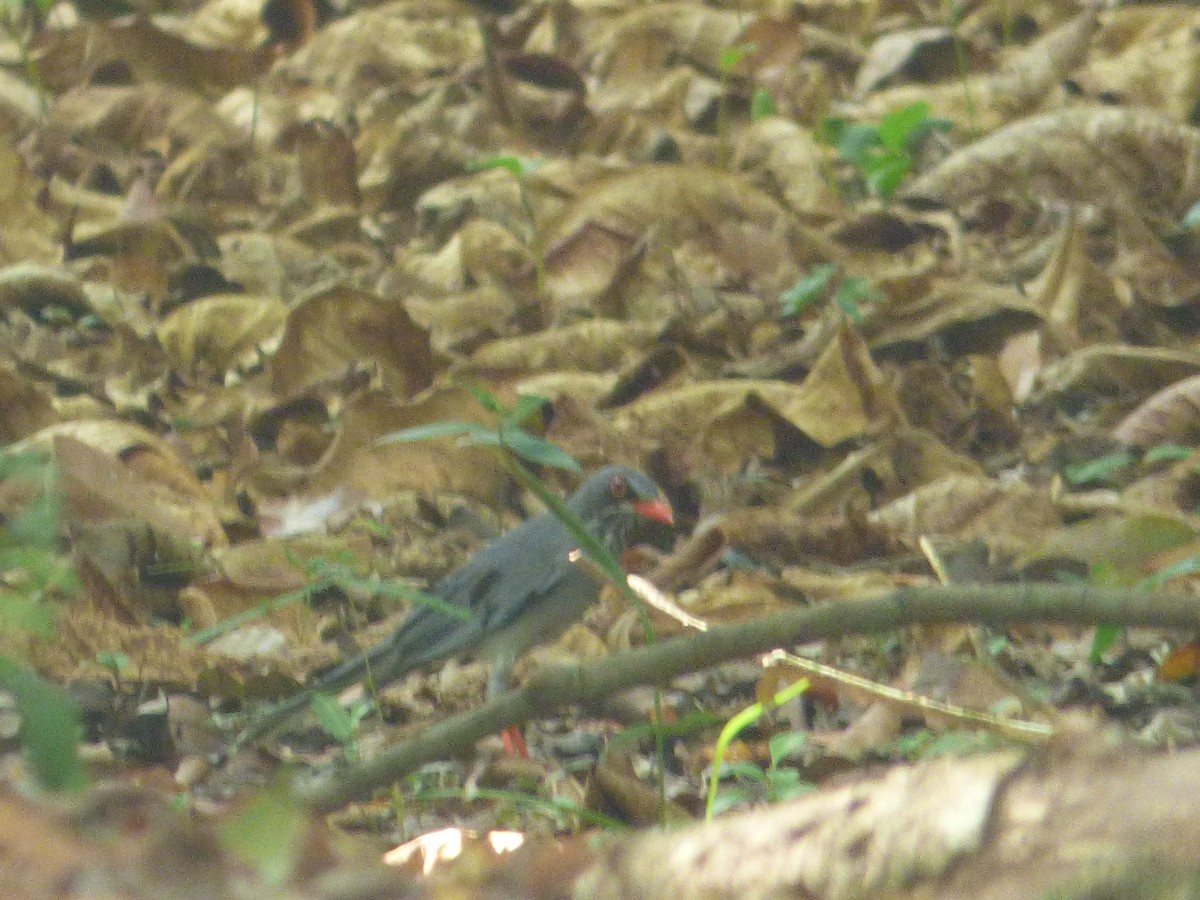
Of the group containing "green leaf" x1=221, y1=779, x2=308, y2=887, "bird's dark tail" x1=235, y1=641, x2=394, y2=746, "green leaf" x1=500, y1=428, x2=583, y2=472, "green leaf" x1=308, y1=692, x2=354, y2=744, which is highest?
"green leaf" x1=221, y1=779, x2=308, y2=887

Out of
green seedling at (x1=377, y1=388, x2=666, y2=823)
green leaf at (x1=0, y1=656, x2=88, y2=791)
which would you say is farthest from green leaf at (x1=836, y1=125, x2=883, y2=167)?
green leaf at (x1=0, y1=656, x2=88, y2=791)

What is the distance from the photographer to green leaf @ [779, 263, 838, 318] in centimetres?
548

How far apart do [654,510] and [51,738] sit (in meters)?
3.58

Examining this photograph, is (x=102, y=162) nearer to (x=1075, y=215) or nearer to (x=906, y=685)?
(x=1075, y=215)

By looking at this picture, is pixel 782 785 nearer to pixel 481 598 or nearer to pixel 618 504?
pixel 481 598

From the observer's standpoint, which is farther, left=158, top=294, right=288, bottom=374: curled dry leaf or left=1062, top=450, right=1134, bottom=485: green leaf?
left=158, top=294, right=288, bottom=374: curled dry leaf

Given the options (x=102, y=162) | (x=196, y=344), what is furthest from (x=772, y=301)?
(x=102, y=162)

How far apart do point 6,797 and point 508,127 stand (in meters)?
6.61

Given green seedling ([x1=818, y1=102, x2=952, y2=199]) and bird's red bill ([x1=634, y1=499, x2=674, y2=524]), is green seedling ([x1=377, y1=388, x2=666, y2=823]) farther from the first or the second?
green seedling ([x1=818, y1=102, x2=952, y2=199])

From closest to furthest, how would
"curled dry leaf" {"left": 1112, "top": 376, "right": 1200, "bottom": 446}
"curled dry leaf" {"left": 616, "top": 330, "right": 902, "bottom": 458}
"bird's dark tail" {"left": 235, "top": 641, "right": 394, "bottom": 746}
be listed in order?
"bird's dark tail" {"left": 235, "top": 641, "right": 394, "bottom": 746}, "curled dry leaf" {"left": 1112, "top": 376, "right": 1200, "bottom": 446}, "curled dry leaf" {"left": 616, "top": 330, "right": 902, "bottom": 458}

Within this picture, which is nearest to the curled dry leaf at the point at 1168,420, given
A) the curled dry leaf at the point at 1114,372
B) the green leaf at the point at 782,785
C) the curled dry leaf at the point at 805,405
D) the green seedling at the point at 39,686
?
the curled dry leaf at the point at 1114,372

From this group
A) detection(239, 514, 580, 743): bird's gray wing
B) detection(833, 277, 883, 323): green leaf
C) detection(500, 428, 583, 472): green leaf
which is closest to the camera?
detection(500, 428, 583, 472): green leaf

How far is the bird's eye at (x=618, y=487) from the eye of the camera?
468cm

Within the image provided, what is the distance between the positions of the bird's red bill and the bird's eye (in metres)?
0.05
